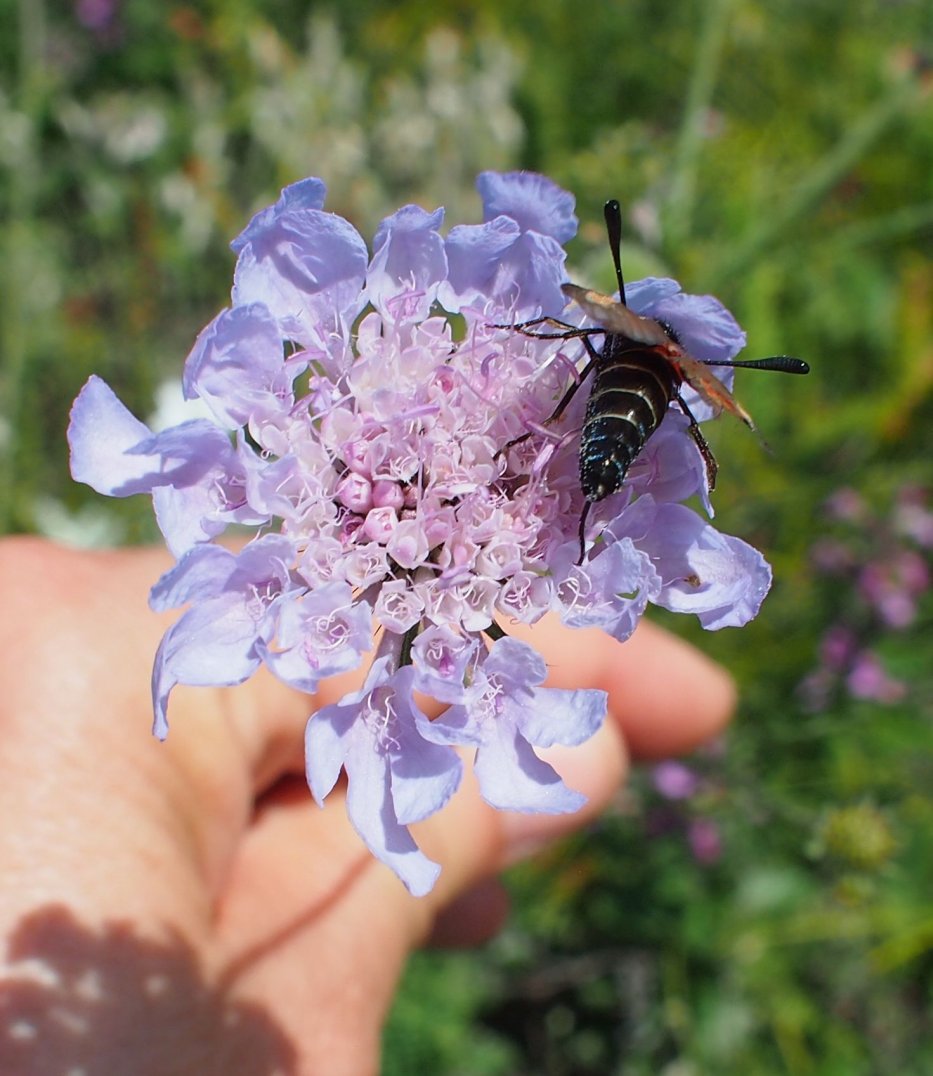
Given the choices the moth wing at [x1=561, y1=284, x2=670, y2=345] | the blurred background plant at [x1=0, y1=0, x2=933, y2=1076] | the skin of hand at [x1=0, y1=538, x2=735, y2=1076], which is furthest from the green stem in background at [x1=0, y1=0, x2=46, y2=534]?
the moth wing at [x1=561, y1=284, x2=670, y2=345]

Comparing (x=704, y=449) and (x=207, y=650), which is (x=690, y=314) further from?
(x=207, y=650)

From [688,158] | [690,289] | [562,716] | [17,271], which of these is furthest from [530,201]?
[17,271]

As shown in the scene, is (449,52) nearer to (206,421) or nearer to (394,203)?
(394,203)

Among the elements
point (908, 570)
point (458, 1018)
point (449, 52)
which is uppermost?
point (449, 52)

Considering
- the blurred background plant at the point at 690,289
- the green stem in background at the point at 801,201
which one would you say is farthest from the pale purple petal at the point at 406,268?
the green stem in background at the point at 801,201

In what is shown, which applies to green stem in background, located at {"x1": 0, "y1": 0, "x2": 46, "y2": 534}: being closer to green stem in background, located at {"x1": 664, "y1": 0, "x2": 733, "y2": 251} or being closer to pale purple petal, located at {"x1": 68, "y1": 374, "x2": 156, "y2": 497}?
green stem in background, located at {"x1": 664, "y1": 0, "x2": 733, "y2": 251}

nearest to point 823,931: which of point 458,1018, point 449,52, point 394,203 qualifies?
point 458,1018
